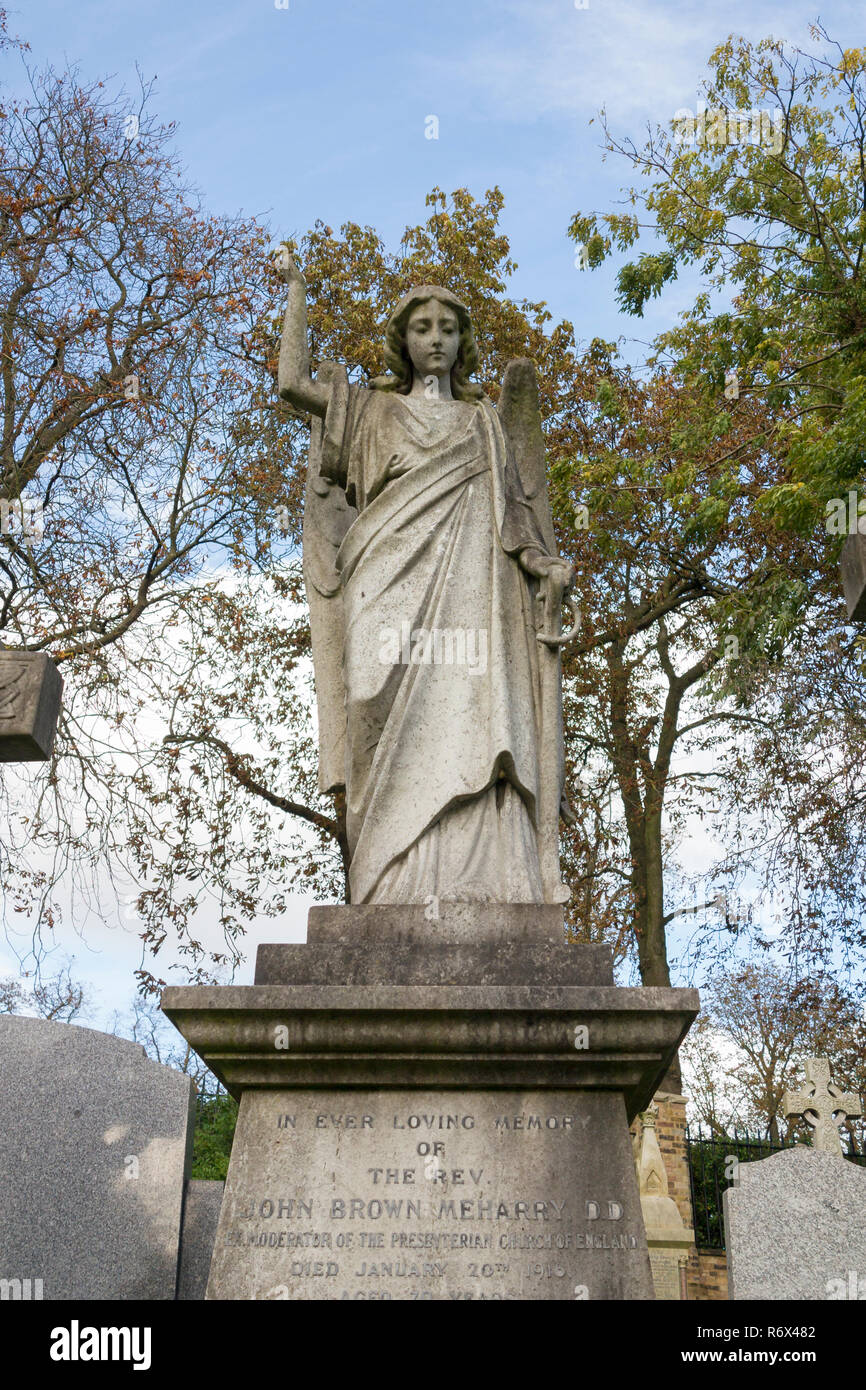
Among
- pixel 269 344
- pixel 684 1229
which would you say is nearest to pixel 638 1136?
pixel 684 1229

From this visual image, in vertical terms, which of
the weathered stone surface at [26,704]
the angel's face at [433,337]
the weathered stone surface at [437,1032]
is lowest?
the weathered stone surface at [437,1032]

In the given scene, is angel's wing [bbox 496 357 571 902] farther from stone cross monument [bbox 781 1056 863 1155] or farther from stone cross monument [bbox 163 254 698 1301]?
stone cross monument [bbox 781 1056 863 1155]

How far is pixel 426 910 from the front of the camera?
5223mm

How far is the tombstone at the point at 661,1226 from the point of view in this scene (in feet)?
46.7

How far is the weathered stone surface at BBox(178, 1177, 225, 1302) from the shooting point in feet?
23.2

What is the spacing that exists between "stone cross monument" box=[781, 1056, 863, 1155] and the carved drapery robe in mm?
4486

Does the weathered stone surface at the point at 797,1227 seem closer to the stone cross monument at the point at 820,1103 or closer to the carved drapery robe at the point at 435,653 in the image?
the stone cross monument at the point at 820,1103

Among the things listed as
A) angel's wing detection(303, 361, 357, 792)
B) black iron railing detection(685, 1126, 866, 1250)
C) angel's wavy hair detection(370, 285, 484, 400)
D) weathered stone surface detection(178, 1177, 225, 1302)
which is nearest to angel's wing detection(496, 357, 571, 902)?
angel's wavy hair detection(370, 285, 484, 400)

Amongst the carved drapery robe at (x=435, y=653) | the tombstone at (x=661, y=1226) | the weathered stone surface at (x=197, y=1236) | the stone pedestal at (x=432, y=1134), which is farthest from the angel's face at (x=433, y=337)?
the tombstone at (x=661, y=1226)

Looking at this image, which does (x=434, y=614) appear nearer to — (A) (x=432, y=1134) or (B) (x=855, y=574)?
(B) (x=855, y=574)

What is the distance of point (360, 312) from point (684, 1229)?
1053 cm

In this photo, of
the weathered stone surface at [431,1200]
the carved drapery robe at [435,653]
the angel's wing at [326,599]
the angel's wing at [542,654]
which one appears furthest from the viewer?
the angel's wing at [326,599]

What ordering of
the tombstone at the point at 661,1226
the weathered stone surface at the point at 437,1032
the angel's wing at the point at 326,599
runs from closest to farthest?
1. the weathered stone surface at the point at 437,1032
2. the angel's wing at the point at 326,599
3. the tombstone at the point at 661,1226

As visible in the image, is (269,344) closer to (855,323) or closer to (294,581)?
(294,581)
